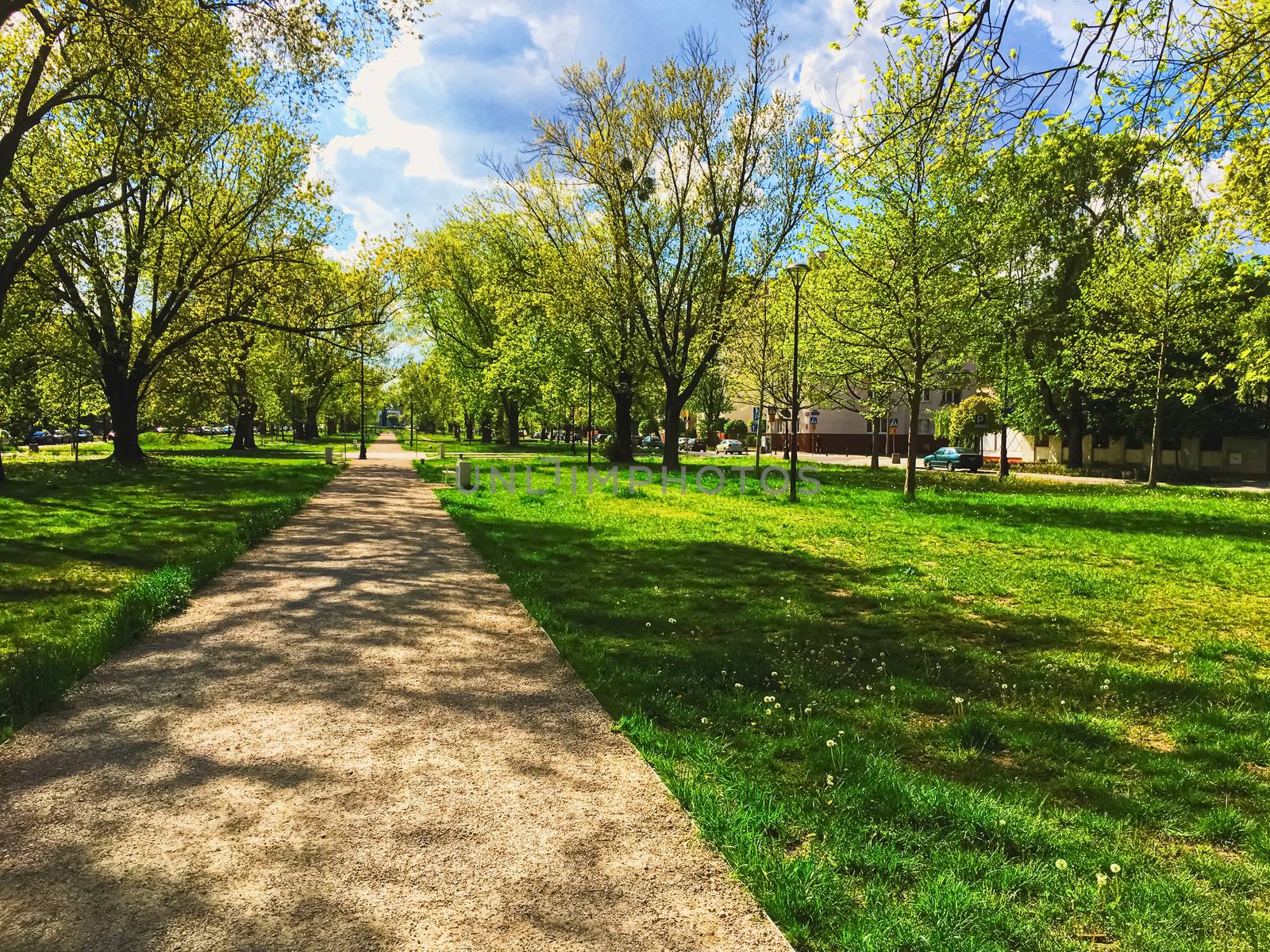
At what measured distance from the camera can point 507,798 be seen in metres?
3.41

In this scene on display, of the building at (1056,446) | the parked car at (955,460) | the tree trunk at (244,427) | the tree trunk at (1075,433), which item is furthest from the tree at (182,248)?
the tree trunk at (1075,433)

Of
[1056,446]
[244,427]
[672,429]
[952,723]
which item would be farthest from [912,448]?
[244,427]

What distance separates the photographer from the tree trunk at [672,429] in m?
27.3

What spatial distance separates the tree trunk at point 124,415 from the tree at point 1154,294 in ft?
118

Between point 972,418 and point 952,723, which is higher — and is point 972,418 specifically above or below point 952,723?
above

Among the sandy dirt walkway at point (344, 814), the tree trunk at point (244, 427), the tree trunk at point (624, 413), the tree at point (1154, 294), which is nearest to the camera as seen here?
the sandy dirt walkway at point (344, 814)

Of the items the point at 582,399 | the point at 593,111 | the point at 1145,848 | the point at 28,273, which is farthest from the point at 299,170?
the point at 1145,848

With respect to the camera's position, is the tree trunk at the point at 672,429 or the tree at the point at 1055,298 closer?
the tree trunk at the point at 672,429

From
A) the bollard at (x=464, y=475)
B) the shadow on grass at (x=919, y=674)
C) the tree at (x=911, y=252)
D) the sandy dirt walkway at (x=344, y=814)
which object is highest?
the tree at (x=911, y=252)

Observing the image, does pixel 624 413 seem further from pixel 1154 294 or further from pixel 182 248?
A: pixel 1154 294

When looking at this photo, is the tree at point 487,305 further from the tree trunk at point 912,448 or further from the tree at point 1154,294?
the tree at point 1154,294

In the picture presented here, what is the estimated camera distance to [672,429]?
90.3 feet

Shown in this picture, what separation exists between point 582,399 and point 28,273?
26.9m

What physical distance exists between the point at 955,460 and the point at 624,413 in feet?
66.3
